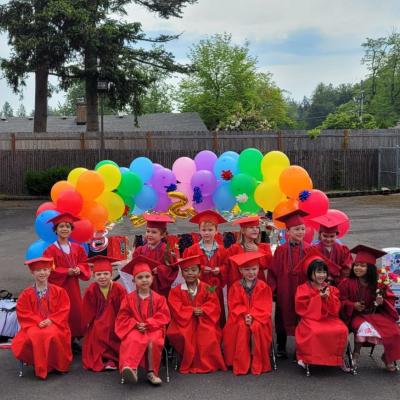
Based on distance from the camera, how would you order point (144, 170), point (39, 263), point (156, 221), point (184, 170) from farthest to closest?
point (184, 170) < point (144, 170) < point (156, 221) < point (39, 263)

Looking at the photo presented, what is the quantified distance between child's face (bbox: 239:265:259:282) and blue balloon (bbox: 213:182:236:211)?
7.43 ft

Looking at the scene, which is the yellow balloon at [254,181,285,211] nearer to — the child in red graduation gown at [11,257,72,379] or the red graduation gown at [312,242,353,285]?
the red graduation gown at [312,242,353,285]

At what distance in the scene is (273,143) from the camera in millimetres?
23859

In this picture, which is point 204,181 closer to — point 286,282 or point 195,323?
point 286,282

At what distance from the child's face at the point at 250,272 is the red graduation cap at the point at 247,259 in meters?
0.04

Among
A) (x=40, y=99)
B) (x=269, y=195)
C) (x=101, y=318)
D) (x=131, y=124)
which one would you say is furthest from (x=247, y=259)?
(x=131, y=124)

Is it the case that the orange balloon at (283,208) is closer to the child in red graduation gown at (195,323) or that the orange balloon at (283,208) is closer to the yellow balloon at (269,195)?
the yellow balloon at (269,195)

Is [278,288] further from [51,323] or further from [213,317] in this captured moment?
[51,323]

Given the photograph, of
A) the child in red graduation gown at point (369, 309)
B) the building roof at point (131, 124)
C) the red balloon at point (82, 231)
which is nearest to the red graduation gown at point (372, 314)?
the child in red graduation gown at point (369, 309)

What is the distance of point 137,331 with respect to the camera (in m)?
5.40

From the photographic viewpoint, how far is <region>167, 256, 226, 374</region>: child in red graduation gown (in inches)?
220

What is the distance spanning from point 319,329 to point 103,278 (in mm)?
2254

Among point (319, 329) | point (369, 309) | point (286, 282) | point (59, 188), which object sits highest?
point (59, 188)

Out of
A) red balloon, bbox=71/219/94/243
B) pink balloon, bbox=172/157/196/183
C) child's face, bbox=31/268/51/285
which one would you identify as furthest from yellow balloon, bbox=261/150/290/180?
child's face, bbox=31/268/51/285
